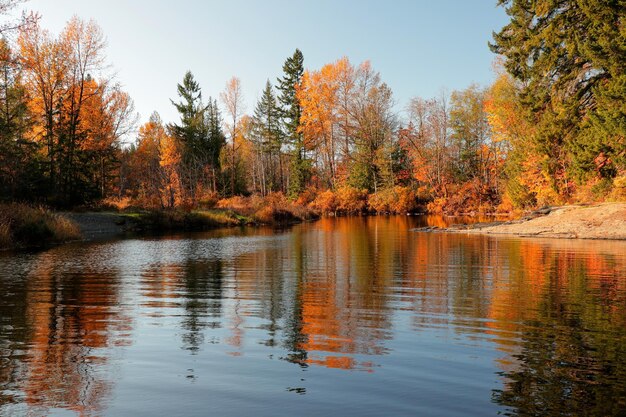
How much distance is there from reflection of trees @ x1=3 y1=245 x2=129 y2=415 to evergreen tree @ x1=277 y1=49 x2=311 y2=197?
4709cm

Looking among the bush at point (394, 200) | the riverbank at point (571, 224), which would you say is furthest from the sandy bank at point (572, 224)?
the bush at point (394, 200)

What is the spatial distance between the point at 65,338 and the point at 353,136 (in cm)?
5119

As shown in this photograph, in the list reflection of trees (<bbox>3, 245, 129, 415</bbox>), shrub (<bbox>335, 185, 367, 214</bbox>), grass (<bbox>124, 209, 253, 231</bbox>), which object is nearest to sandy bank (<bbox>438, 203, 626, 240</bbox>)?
grass (<bbox>124, 209, 253, 231</bbox>)

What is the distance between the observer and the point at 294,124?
6075 cm

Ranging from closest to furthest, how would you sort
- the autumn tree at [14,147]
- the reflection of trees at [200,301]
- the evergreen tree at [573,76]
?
the reflection of trees at [200,301], the evergreen tree at [573,76], the autumn tree at [14,147]

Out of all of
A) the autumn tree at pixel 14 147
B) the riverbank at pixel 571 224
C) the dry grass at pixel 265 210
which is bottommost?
the riverbank at pixel 571 224

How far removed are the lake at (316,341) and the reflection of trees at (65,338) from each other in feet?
0.08

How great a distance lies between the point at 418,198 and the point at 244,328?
50.3 m

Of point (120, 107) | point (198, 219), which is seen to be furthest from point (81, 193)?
point (120, 107)

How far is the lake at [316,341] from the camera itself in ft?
14.0

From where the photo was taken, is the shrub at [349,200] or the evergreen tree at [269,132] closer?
the shrub at [349,200]

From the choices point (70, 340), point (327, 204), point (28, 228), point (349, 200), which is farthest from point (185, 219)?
point (70, 340)

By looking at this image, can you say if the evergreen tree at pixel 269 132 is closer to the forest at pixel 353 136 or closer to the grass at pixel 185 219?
the forest at pixel 353 136

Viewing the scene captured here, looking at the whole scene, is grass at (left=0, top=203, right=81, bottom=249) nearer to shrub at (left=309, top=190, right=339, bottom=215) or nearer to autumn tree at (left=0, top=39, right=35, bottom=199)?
autumn tree at (left=0, top=39, right=35, bottom=199)
